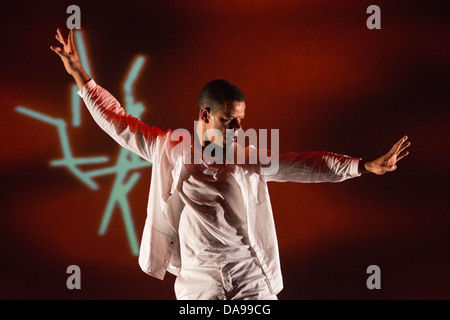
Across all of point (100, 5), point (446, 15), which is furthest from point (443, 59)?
point (100, 5)

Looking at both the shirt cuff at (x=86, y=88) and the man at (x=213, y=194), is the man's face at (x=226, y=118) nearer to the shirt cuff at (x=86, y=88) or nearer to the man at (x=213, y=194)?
the man at (x=213, y=194)

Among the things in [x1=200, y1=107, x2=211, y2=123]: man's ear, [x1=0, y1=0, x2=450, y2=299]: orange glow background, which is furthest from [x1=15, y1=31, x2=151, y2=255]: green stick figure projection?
[x1=200, y1=107, x2=211, y2=123]: man's ear

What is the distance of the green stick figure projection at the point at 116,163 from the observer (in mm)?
2695

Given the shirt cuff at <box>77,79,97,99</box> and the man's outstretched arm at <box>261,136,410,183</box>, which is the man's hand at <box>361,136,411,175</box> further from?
the shirt cuff at <box>77,79,97,99</box>

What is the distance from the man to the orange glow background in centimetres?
65

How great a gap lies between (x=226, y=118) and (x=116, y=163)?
3.14ft

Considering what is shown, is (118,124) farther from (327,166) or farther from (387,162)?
(387,162)

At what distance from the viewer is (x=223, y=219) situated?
1985mm

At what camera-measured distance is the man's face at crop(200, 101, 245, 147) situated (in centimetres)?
199

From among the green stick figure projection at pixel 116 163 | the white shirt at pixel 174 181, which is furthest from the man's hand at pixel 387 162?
the green stick figure projection at pixel 116 163

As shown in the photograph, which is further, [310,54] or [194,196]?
[310,54]

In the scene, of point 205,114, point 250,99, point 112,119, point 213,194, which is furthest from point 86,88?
point 250,99
